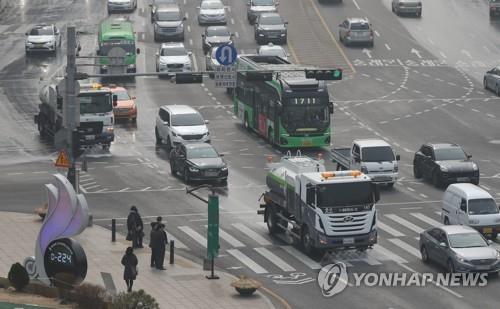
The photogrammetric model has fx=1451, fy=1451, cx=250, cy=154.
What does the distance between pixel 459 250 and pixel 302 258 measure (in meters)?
5.93

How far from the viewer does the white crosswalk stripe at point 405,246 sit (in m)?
51.7

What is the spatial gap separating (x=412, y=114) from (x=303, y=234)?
105ft

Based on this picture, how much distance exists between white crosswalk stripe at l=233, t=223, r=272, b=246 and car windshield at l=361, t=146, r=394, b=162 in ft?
32.6

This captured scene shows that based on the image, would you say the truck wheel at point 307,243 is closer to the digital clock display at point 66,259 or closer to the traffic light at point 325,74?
the digital clock display at point 66,259

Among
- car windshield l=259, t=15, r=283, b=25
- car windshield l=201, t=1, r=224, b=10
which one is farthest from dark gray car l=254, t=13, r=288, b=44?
car windshield l=201, t=1, r=224, b=10

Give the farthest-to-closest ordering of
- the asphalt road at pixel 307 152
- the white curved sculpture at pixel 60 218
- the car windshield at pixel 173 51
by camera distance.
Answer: the car windshield at pixel 173 51 < the asphalt road at pixel 307 152 < the white curved sculpture at pixel 60 218

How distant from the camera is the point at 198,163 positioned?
64125 mm

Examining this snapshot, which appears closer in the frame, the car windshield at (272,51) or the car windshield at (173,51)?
the car windshield at (272,51)

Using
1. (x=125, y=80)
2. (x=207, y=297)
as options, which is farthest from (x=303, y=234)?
(x=125, y=80)

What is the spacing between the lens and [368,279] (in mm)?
48031

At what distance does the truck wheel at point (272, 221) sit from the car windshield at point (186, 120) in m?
18.0

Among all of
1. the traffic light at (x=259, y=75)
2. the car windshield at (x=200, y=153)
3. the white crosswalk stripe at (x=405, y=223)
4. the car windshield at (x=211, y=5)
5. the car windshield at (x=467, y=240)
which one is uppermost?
the traffic light at (x=259, y=75)

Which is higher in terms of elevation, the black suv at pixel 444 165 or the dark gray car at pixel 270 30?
the dark gray car at pixel 270 30

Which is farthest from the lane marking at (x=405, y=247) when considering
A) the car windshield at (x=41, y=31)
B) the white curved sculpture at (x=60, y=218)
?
the car windshield at (x=41, y=31)
